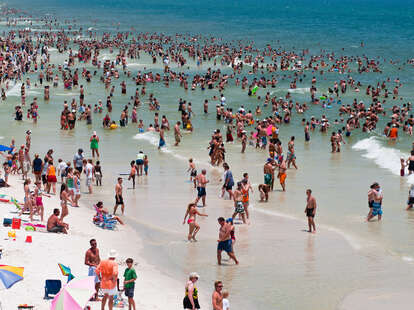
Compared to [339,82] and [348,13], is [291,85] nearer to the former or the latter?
[339,82]

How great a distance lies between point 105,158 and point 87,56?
1403 inches

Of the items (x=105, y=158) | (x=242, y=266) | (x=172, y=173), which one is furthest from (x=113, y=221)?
(x=105, y=158)

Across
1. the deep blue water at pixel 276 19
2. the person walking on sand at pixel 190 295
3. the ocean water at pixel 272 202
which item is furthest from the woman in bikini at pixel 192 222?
the deep blue water at pixel 276 19

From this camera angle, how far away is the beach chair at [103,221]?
19.2 metres

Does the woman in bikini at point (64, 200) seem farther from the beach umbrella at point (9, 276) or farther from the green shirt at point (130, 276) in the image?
the beach umbrella at point (9, 276)

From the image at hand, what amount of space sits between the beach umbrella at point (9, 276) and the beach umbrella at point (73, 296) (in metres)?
0.72

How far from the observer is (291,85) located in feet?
175

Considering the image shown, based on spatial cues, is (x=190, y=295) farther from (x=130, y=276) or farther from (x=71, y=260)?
(x=71, y=260)

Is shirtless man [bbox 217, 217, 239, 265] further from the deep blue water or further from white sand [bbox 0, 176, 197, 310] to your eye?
the deep blue water

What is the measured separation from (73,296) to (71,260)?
4.47 m

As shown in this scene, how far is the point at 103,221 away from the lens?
1930cm

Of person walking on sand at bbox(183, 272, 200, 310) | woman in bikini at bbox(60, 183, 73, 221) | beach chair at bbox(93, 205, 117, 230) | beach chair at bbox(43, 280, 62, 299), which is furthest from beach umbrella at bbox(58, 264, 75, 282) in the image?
beach chair at bbox(93, 205, 117, 230)

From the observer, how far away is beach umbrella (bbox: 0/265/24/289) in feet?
37.0

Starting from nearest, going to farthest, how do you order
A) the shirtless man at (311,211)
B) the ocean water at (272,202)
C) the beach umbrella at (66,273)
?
the beach umbrella at (66,273)
the ocean water at (272,202)
the shirtless man at (311,211)
